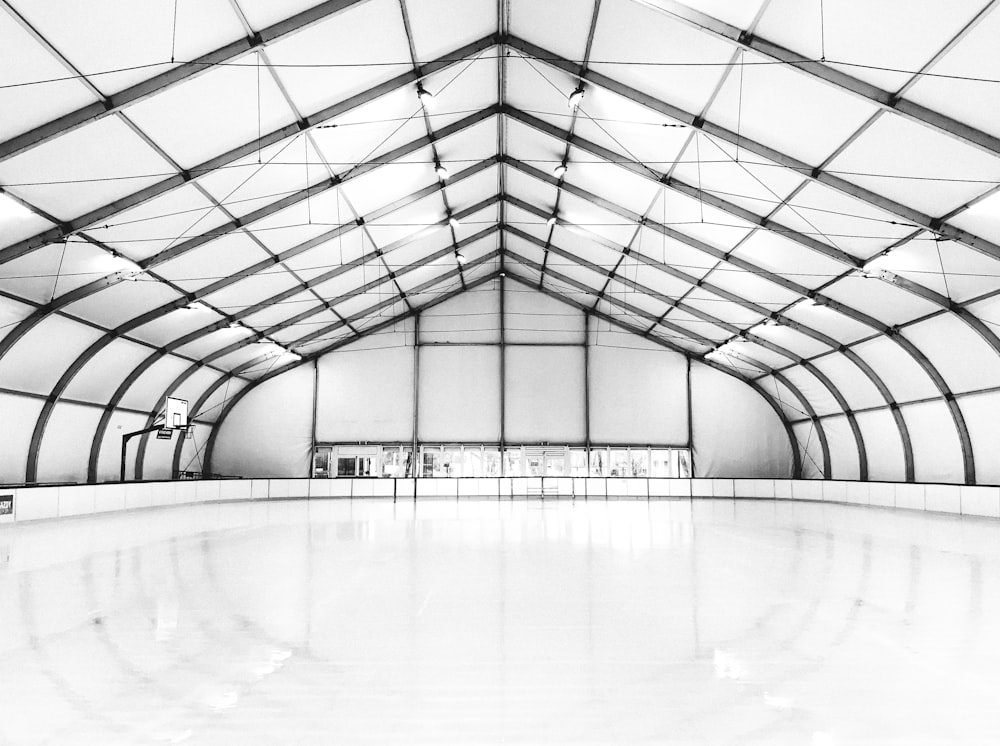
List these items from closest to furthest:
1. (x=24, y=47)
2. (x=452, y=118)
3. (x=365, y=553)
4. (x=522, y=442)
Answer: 1. (x=24, y=47)
2. (x=365, y=553)
3. (x=452, y=118)
4. (x=522, y=442)

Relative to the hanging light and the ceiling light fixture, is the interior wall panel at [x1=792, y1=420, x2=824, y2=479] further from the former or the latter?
the ceiling light fixture

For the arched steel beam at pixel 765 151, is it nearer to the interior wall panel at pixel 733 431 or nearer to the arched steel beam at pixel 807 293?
the arched steel beam at pixel 807 293

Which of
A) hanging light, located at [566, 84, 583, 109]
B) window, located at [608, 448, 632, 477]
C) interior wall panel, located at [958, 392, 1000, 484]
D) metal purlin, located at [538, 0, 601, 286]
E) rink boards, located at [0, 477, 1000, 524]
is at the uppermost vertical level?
metal purlin, located at [538, 0, 601, 286]

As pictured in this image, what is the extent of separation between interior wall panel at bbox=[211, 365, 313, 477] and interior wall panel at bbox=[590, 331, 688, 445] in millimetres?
15620

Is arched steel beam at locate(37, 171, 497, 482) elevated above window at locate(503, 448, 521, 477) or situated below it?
above

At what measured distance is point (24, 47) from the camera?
11.8 meters

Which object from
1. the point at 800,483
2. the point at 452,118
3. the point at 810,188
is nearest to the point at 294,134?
the point at 452,118

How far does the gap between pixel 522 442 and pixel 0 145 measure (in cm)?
2709

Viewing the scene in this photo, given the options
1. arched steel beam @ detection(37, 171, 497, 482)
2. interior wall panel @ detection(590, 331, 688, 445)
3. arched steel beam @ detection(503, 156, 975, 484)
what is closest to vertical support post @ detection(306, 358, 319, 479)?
arched steel beam @ detection(37, 171, 497, 482)

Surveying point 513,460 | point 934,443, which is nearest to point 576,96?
point 934,443

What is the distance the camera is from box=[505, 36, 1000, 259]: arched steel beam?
17.1 meters

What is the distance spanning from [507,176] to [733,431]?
2020cm

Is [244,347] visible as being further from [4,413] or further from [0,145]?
[0,145]

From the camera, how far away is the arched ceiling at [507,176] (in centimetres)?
1326
